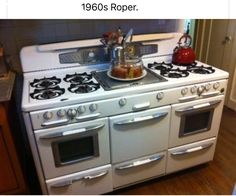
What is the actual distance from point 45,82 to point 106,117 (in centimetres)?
48

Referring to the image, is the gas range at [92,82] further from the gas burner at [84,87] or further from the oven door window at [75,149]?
the oven door window at [75,149]

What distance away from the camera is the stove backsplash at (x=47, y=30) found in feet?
5.22

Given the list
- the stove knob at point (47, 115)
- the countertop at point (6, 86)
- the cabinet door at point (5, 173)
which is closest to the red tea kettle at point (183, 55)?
the stove knob at point (47, 115)

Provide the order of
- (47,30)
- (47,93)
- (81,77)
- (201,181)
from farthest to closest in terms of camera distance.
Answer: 1. (201,181)
2. (47,30)
3. (81,77)
4. (47,93)

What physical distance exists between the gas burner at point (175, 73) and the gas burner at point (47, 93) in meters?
0.70

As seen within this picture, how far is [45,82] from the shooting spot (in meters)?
1.49

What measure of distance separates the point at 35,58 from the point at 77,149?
70 cm

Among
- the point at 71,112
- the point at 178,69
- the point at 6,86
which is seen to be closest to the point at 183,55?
the point at 178,69

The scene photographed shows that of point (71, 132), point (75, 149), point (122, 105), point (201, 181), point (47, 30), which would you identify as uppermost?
point (47, 30)

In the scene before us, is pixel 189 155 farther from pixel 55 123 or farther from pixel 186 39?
pixel 55 123

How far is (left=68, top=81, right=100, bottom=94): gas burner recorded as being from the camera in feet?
4.42

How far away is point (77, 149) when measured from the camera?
1392mm

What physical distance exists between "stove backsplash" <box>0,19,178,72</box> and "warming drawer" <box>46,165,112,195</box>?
2.84 ft
